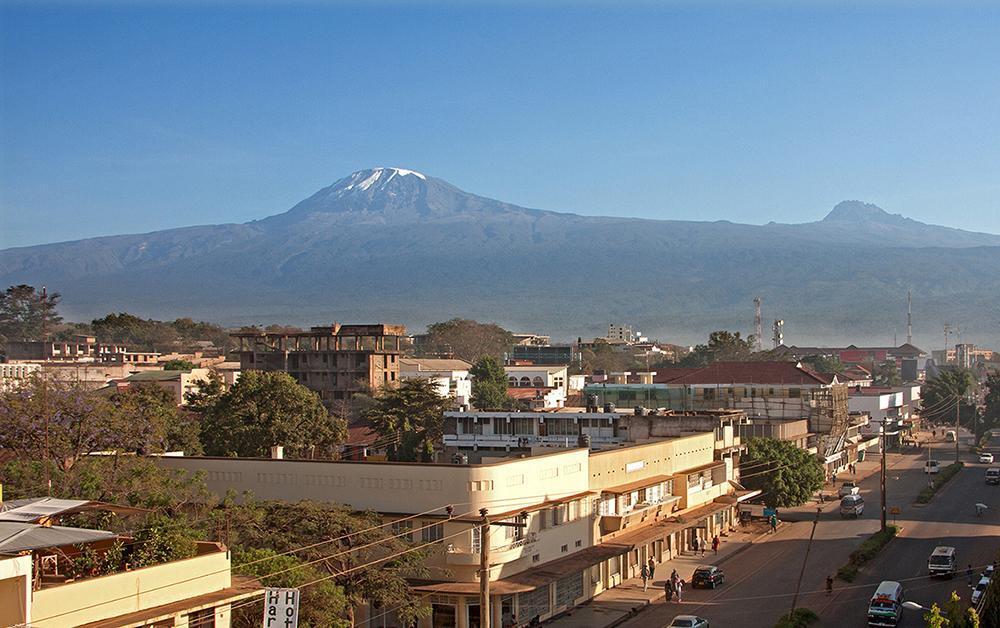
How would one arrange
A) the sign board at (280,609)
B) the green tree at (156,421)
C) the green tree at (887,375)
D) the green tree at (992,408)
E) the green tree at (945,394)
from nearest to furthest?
the sign board at (280,609) → the green tree at (156,421) → the green tree at (992,408) → the green tree at (945,394) → the green tree at (887,375)

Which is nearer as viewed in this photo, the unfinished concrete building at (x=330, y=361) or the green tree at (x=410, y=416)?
the green tree at (x=410, y=416)

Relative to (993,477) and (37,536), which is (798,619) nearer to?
(37,536)

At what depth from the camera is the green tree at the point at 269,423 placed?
180 feet

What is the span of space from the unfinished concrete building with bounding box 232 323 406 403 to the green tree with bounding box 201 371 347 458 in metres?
36.4

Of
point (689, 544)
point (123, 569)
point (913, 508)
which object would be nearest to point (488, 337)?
point (913, 508)

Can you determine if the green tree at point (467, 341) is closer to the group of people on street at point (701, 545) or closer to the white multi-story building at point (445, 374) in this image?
the white multi-story building at point (445, 374)

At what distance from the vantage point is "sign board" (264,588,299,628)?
22.0 m

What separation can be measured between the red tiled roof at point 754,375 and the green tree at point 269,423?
35.9 meters

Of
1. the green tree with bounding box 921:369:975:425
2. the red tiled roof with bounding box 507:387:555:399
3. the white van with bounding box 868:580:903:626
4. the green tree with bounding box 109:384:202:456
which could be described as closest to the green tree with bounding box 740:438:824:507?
the white van with bounding box 868:580:903:626

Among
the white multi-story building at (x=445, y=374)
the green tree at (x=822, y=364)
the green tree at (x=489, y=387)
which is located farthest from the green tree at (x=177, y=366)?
the green tree at (x=822, y=364)

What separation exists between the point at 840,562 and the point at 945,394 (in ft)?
258

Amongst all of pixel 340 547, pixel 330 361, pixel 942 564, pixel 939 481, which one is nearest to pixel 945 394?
pixel 939 481

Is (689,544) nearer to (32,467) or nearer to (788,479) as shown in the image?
(788,479)

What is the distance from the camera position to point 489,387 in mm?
94062
